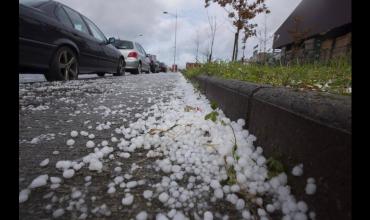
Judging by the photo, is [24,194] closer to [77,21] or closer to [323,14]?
[77,21]

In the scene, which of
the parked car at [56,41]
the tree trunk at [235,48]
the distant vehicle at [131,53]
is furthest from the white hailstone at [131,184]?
the distant vehicle at [131,53]

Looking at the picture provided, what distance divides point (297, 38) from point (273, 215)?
10802 millimetres

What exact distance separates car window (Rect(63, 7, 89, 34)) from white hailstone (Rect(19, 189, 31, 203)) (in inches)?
200

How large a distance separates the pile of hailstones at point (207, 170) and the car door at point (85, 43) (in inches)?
165

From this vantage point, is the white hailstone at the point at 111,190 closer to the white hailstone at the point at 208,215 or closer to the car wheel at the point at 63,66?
the white hailstone at the point at 208,215

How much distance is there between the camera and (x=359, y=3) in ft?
3.69

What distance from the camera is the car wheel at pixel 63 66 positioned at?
4.77 meters

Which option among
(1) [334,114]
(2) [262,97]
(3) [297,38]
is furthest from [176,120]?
(3) [297,38]

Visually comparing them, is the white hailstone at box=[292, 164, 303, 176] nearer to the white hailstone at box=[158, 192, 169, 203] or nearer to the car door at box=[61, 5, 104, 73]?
the white hailstone at box=[158, 192, 169, 203]

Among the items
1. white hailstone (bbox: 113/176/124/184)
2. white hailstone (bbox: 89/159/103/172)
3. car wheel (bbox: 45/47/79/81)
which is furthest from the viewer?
car wheel (bbox: 45/47/79/81)

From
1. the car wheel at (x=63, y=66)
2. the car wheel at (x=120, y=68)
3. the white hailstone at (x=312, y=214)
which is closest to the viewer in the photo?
the white hailstone at (x=312, y=214)

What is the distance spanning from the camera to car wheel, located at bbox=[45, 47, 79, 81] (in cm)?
477

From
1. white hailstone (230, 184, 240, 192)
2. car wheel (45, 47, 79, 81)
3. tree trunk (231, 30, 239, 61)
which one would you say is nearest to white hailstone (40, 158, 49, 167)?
white hailstone (230, 184, 240, 192)

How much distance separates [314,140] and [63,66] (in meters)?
5.00
